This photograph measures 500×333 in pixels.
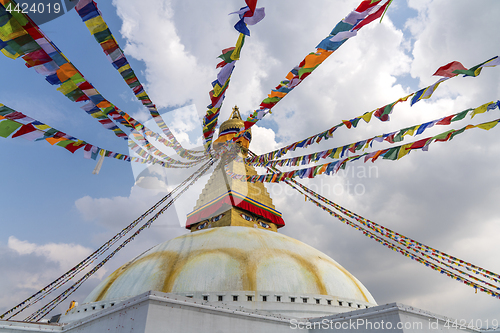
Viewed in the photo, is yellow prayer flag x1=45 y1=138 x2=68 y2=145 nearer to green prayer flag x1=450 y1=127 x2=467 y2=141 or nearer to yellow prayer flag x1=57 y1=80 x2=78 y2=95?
yellow prayer flag x1=57 y1=80 x2=78 y2=95

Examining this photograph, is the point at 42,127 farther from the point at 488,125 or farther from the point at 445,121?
the point at 488,125

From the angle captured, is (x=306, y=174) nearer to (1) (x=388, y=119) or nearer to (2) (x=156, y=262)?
(1) (x=388, y=119)

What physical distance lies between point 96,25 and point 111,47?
0.60 m

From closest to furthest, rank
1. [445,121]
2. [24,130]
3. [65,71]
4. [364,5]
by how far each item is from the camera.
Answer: [364,5] → [65,71] → [445,121] → [24,130]

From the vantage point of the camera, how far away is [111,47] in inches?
222

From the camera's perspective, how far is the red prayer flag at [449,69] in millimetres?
4832

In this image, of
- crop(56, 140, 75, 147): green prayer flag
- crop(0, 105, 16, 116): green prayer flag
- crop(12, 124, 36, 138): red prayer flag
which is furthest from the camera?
crop(56, 140, 75, 147): green prayer flag

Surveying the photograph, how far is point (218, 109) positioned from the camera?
25.3 ft

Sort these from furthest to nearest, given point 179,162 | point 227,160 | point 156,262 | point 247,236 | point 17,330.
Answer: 1. point 227,160
2. point 179,162
3. point 247,236
4. point 156,262
5. point 17,330

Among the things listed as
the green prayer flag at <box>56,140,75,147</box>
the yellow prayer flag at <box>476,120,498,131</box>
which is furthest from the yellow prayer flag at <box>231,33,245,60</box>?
the green prayer flag at <box>56,140,75,147</box>

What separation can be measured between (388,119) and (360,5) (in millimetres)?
3224

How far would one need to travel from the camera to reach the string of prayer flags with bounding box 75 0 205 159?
4.68 meters

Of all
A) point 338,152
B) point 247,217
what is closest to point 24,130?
point 338,152

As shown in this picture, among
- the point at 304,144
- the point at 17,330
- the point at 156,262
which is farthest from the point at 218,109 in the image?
the point at 17,330
